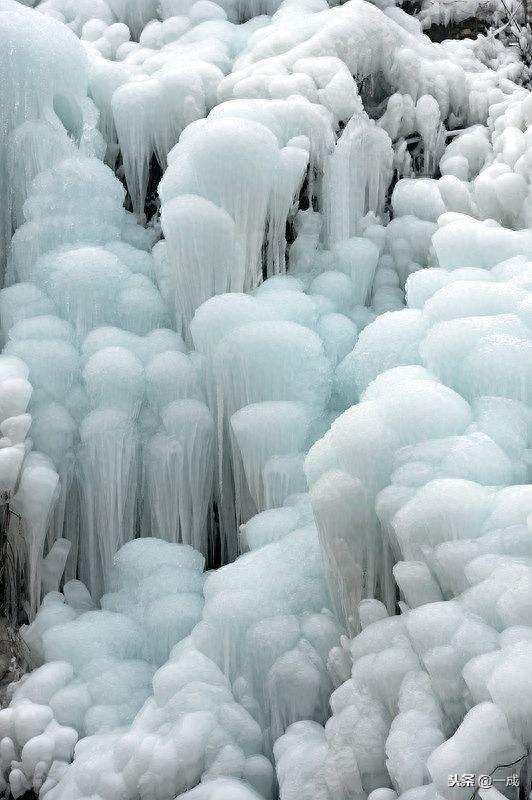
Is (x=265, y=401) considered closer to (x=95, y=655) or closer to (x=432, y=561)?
(x=95, y=655)

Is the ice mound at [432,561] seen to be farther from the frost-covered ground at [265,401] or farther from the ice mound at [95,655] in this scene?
the ice mound at [95,655]

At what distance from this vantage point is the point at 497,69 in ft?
24.7

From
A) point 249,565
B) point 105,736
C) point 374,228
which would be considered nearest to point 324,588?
point 249,565

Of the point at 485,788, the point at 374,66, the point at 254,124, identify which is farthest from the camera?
the point at 374,66

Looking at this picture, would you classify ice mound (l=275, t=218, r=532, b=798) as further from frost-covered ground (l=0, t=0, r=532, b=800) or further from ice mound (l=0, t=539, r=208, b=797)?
ice mound (l=0, t=539, r=208, b=797)

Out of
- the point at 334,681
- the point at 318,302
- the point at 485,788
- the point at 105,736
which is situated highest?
the point at 318,302

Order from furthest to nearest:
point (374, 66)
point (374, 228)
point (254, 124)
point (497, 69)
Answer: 1. point (497, 69)
2. point (374, 66)
3. point (374, 228)
4. point (254, 124)

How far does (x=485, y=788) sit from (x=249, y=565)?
1.81 meters

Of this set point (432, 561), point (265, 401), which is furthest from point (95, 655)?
point (432, 561)

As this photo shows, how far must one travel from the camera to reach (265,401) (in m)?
5.35

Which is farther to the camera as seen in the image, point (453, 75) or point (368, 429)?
point (453, 75)

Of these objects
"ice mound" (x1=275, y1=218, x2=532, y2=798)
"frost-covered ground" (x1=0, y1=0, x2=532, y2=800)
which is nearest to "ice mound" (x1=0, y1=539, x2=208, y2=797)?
"frost-covered ground" (x1=0, y1=0, x2=532, y2=800)

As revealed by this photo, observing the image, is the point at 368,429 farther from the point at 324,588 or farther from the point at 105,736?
the point at 105,736

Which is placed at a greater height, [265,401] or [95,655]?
[265,401]
